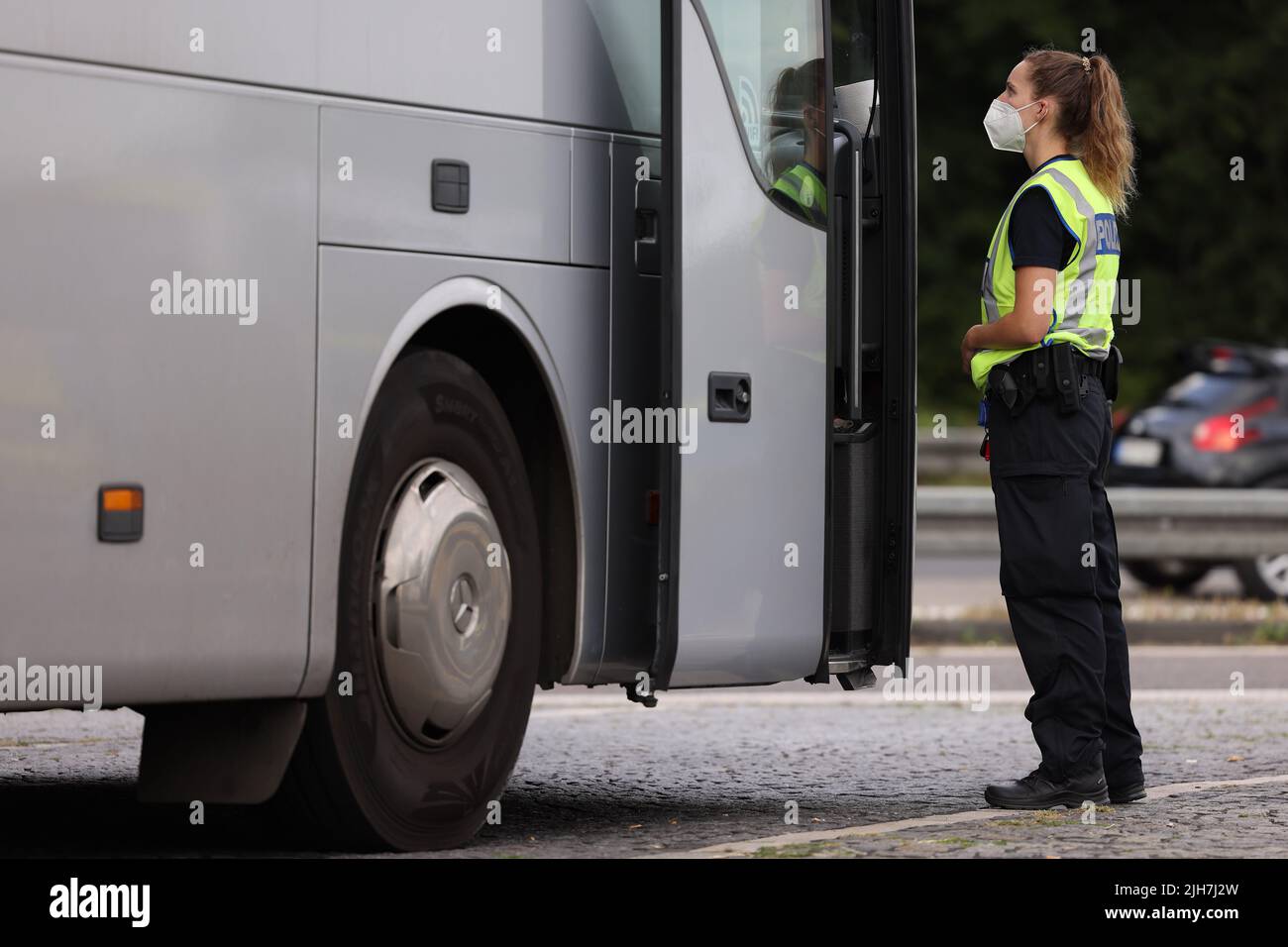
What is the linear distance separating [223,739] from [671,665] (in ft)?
4.06

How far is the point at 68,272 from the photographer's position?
4.85 meters

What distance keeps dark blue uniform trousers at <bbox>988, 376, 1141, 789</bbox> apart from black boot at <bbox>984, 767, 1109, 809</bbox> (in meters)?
0.02

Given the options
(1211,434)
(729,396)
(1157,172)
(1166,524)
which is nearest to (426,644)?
(729,396)

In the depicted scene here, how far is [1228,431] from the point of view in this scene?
16.8m

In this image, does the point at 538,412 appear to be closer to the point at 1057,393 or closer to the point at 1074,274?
the point at 1057,393

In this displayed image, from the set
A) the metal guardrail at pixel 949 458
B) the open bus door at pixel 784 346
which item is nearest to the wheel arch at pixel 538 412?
the open bus door at pixel 784 346

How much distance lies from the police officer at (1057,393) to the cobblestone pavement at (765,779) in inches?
12.2

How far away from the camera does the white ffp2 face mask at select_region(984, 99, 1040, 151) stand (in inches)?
274

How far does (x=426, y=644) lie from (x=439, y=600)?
0.10m

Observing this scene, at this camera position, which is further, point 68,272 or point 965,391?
point 965,391

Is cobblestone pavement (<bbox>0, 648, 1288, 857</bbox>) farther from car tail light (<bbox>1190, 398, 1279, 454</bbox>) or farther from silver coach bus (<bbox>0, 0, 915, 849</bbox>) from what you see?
car tail light (<bbox>1190, 398, 1279, 454</bbox>)
